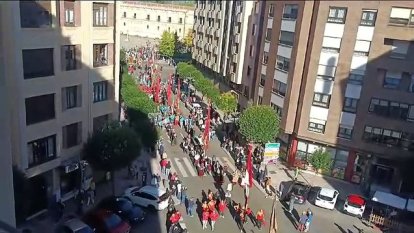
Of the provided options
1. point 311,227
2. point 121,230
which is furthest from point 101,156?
point 311,227

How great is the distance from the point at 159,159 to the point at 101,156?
1033 cm

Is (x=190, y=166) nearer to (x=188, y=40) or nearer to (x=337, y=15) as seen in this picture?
(x=337, y=15)

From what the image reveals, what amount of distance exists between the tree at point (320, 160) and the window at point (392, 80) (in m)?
7.16

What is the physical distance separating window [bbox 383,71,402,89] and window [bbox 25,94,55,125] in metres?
23.8

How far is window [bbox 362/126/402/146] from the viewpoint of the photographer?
31484 mm

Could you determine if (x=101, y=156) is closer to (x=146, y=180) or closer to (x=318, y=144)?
(x=146, y=180)

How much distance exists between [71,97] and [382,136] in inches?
915

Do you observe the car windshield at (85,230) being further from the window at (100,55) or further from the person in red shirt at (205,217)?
the window at (100,55)

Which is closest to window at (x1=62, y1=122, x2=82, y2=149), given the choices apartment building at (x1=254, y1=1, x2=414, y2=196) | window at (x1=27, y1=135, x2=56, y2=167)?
window at (x1=27, y1=135, x2=56, y2=167)

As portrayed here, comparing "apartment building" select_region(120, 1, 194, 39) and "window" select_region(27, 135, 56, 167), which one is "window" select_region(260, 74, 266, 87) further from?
"apartment building" select_region(120, 1, 194, 39)

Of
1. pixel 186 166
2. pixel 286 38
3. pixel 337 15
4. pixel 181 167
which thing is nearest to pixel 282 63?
pixel 286 38

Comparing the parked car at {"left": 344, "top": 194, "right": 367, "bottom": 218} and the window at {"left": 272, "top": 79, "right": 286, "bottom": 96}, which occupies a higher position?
the window at {"left": 272, "top": 79, "right": 286, "bottom": 96}

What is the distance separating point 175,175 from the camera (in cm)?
2944

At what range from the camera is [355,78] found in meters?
31.9
